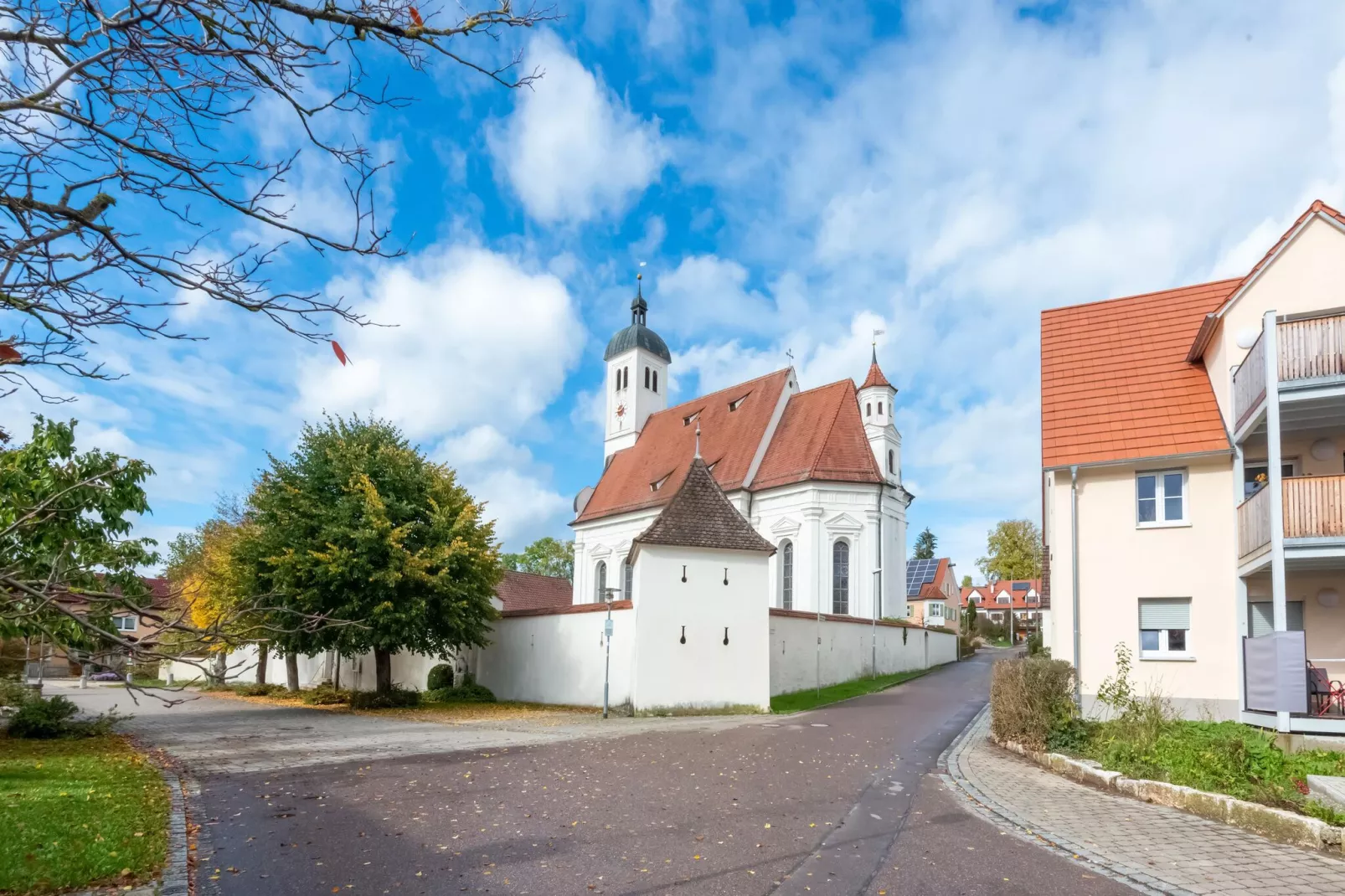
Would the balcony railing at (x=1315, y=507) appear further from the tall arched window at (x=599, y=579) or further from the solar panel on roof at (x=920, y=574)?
the solar panel on roof at (x=920, y=574)

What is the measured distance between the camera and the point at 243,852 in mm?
7965

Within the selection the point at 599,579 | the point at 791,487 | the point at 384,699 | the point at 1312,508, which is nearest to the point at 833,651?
the point at 791,487

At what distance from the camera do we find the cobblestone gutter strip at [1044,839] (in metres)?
7.25

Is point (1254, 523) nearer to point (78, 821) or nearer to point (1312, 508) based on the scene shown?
point (1312, 508)

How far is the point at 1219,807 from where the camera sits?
32.5 ft

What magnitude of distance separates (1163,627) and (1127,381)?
550cm

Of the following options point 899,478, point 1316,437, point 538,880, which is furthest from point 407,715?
point 899,478

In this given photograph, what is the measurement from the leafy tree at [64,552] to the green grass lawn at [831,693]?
54.1ft

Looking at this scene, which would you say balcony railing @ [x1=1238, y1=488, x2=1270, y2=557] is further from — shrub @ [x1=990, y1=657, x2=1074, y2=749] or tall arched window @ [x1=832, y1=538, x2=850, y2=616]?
tall arched window @ [x1=832, y1=538, x2=850, y2=616]

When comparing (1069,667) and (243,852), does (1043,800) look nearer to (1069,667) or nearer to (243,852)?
(1069,667)

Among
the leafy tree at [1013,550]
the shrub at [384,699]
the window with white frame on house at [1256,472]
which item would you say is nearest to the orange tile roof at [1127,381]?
the window with white frame on house at [1256,472]

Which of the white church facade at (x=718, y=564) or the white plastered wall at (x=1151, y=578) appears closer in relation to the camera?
the white plastered wall at (x=1151, y=578)

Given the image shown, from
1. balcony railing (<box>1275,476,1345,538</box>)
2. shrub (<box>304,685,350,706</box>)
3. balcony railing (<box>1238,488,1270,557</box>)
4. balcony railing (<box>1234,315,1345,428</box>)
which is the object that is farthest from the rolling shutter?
shrub (<box>304,685,350,706</box>)

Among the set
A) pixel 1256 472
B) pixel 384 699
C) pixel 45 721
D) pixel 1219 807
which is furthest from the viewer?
pixel 384 699
